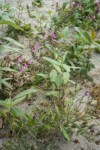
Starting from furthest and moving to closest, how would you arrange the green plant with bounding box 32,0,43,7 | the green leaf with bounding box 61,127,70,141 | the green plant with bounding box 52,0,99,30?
the green plant with bounding box 32,0,43,7 < the green plant with bounding box 52,0,99,30 < the green leaf with bounding box 61,127,70,141

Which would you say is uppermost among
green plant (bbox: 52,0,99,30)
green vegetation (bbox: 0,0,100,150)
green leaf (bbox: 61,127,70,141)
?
green plant (bbox: 52,0,99,30)

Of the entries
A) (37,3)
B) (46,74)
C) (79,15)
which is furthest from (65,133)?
(37,3)

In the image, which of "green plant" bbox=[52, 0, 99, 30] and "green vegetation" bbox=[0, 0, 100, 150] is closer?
"green vegetation" bbox=[0, 0, 100, 150]

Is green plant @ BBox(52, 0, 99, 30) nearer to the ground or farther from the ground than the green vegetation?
farther from the ground

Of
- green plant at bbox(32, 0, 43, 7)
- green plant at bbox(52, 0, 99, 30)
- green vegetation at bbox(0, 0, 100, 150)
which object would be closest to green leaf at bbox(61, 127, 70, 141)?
green vegetation at bbox(0, 0, 100, 150)

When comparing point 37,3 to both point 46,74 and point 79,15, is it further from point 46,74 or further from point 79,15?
point 46,74

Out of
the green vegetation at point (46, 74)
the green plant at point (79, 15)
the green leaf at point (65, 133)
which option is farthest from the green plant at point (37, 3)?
the green leaf at point (65, 133)

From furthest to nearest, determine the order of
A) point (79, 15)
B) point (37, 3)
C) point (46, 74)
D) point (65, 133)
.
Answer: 1. point (37, 3)
2. point (79, 15)
3. point (46, 74)
4. point (65, 133)

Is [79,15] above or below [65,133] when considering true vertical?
above

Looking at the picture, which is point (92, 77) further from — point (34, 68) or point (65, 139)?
point (65, 139)

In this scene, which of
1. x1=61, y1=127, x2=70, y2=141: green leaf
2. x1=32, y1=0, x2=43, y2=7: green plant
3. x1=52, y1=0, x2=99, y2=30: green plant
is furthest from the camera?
x1=32, y1=0, x2=43, y2=7: green plant

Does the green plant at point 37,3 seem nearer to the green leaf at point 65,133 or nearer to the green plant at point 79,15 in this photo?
the green plant at point 79,15

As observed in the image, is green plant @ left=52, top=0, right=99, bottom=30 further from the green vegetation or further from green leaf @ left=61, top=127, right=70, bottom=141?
green leaf @ left=61, top=127, right=70, bottom=141
